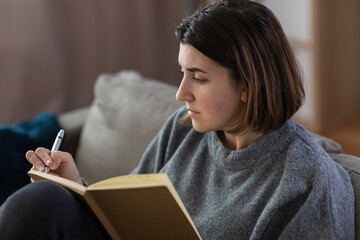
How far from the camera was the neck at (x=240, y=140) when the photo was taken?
1.26 meters

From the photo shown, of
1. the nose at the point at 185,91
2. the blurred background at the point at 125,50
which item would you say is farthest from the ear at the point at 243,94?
the blurred background at the point at 125,50

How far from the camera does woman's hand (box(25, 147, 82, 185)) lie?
50.2 inches

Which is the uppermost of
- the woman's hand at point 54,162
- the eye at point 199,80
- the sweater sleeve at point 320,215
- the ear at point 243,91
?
the eye at point 199,80

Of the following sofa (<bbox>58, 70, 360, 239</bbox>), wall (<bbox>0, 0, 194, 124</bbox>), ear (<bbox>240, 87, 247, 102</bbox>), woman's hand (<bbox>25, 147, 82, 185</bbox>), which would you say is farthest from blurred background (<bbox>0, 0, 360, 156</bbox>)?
ear (<bbox>240, 87, 247, 102</bbox>)

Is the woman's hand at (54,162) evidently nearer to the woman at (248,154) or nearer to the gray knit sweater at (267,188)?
the woman at (248,154)

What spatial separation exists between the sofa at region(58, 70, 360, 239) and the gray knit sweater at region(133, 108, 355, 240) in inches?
14.6

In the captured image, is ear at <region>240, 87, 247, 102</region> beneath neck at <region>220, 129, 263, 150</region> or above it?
above

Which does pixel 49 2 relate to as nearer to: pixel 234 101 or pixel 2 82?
pixel 2 82

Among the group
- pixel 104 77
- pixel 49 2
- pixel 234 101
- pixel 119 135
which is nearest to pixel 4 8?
pixel 49 2

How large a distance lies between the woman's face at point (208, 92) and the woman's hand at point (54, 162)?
331mm

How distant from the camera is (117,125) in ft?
6.15

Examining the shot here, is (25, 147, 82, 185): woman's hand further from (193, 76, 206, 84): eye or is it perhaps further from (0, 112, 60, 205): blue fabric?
Result: (0, 112, 60, 205): blue fabric

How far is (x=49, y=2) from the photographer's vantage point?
2.70 m

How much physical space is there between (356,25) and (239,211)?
2142mm
